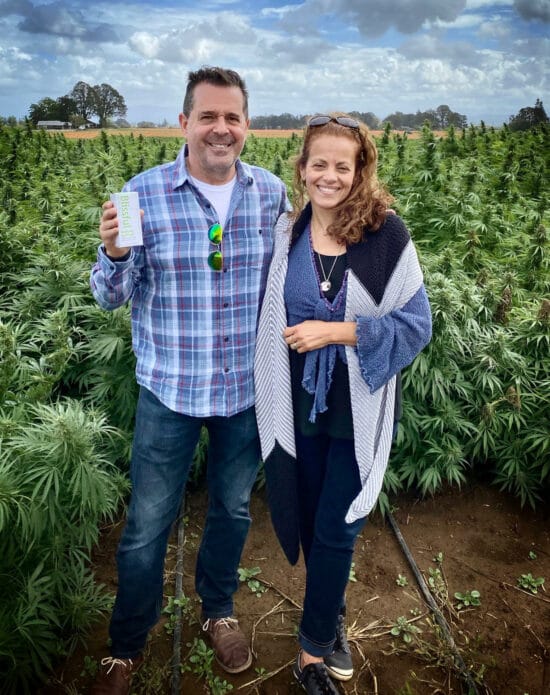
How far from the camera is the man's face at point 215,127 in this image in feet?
5.87

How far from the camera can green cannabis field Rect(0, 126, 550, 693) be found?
204 cm

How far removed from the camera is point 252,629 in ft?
8.45

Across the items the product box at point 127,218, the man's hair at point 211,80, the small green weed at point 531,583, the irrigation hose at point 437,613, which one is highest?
the man's hair at point 211,80

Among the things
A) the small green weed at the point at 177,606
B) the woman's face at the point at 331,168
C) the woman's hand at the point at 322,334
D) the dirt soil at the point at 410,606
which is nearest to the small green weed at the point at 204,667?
the dirt soil at the point at 410,606

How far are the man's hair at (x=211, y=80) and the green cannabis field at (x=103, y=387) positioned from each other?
1.22 m

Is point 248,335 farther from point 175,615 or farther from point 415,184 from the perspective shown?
point 415,184

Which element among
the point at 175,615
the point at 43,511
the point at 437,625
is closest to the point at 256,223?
the point at 43,511

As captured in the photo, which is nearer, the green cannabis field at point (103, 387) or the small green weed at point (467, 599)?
the green cannabis field at point (103, 387)

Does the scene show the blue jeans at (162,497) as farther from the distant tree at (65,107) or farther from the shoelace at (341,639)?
the distant tree at (65,107)

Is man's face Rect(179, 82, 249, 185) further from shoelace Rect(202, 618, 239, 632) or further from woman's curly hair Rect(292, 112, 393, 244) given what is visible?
shoelace Rect(202, 618, 239, 632)

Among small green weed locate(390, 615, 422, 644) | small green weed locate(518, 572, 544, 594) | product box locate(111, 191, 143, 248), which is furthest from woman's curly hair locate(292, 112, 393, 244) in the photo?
small green weed locate(518, 572, 544, 594)

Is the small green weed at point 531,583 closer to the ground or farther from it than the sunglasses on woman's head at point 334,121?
closer to the ground

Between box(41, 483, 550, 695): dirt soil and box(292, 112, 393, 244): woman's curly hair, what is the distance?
1.88 meters

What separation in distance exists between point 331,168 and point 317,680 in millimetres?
1962
